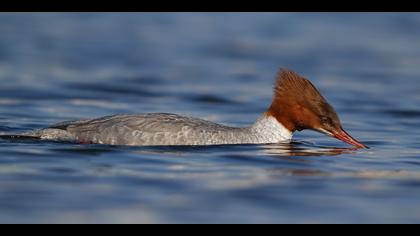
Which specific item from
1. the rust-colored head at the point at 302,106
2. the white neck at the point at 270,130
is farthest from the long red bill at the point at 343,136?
the white neck at the point at 270,130

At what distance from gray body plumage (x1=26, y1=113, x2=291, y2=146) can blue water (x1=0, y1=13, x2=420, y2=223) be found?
0.15 metres

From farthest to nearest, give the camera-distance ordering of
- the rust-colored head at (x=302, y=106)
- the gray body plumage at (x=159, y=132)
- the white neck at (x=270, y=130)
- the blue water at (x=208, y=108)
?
the white neck at (x=270, y=130) < the rust-colored head at (x=302, y=106) < the gray body plumage at (x=159, y=132) < the blue water at (x=208, y=108)

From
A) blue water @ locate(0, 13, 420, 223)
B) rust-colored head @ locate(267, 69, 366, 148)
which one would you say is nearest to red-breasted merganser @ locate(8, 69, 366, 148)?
rust-colored head @ locate(267, 69, 366, 148)

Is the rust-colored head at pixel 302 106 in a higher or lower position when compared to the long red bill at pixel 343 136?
higher

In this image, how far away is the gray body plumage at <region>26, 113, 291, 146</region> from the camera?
1216 centimetres

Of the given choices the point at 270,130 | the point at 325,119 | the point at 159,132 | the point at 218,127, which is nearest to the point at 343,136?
the point at 325,119

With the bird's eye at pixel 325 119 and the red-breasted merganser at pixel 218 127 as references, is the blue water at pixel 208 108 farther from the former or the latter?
the bird's eye at pixel 325 119

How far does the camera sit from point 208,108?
17297mm

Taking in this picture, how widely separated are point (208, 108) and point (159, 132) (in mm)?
5212

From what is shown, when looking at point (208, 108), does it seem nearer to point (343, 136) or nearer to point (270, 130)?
point (270, 130)

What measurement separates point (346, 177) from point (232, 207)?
2.06 m

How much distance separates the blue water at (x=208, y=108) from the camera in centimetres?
959
